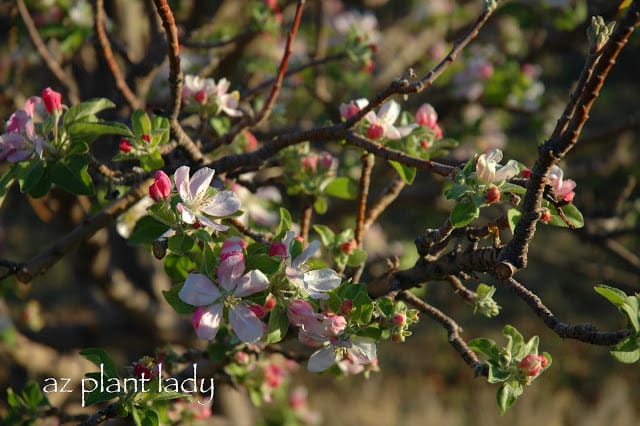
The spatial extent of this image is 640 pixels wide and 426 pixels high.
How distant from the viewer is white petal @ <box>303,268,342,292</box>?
1.11m

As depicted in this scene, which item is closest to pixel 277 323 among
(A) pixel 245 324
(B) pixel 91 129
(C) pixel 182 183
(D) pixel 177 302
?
(A) pixel 245 324

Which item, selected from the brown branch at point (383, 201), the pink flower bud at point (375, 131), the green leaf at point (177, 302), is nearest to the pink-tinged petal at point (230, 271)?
the green leaf at point (177, 302)

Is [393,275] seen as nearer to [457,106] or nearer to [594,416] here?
[457,106]

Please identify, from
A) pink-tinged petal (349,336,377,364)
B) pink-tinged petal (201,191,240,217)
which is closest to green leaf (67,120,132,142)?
pink-tinged petal (201,191,240,217)

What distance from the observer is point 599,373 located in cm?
762

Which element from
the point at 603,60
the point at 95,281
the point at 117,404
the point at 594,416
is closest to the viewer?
A: the point at 603,60

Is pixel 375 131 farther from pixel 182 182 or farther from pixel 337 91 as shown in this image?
→ pixel 337 91

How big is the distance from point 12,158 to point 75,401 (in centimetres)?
201

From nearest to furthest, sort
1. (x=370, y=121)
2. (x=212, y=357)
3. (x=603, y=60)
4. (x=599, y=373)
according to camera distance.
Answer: (x=603, y=60) < (x=370, y=121) < (x=212, y=357) < (x=599, y=373)

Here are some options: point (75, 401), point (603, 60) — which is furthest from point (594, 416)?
point (603, 60)

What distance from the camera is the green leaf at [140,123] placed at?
1297 millimetres

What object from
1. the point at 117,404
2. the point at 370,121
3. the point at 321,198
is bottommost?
the point at 117,404

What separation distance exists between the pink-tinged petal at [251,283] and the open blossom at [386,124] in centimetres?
43

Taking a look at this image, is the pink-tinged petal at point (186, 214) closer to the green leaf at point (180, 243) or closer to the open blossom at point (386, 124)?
the green leaf at point (180, 243)
